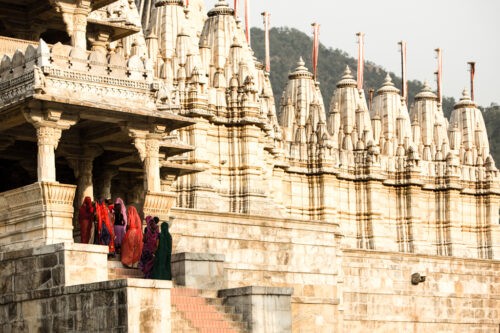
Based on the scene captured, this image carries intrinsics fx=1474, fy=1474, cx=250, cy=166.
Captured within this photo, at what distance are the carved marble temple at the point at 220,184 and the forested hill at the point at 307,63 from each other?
4717 cm

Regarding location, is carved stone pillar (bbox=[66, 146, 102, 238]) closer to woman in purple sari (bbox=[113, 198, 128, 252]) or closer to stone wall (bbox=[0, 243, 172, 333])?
woman in purple sari (bbox=[113, 198, 128, 252])

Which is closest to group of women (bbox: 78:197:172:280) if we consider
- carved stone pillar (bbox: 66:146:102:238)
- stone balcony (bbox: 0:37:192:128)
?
stone balcony (bbox: 0:37:192:128)

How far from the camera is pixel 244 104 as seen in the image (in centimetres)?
4131

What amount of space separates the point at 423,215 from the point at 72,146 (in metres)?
28.1

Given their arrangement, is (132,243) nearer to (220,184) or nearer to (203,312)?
(203,312)

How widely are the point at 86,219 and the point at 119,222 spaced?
0.84 meters

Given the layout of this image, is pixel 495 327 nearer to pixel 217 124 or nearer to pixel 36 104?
pixel 217 124

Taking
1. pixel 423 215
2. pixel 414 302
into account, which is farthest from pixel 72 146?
pixel 423 215

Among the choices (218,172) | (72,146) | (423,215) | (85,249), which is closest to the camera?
(85,249)

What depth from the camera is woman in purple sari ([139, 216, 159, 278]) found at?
25406 millimetres

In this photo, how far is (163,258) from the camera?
25.2 m

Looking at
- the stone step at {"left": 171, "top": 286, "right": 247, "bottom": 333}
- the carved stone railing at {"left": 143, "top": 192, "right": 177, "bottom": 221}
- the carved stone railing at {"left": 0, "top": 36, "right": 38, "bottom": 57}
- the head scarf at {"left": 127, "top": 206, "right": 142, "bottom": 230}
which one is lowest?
the stone step at {"left": 171, "top": 286, "right": 247, "bottom": 333}

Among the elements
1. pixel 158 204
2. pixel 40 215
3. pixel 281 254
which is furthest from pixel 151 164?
pixel 281 254

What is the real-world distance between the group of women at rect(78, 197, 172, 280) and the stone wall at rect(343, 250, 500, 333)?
18.0 metres
